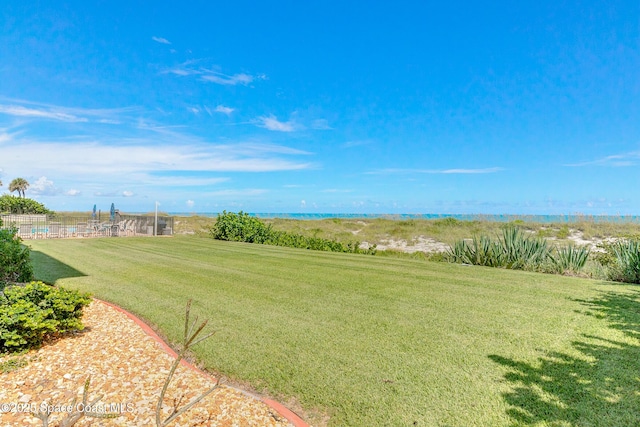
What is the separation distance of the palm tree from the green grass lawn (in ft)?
155

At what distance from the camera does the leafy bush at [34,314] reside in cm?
323

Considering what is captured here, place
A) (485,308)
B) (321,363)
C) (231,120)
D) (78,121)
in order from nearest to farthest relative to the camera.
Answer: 1. (321,363)
2. (485,308)
3. (78,121)
4. (231,120)

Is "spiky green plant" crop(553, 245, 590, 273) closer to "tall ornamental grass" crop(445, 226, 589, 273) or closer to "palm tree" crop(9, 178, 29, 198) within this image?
"tall ornamental grass" crop(445, 226, 589, 273)

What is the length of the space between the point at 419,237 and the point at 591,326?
19.1 metres

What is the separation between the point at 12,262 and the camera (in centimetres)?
514

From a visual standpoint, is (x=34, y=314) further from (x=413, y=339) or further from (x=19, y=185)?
(x=19, y=185)

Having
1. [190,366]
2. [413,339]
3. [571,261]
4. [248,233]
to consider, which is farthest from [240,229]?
[413,339]

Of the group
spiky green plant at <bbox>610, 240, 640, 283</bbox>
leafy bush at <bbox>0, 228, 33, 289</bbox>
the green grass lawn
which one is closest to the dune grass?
spiky green plant at <bbox>610, 240, 640, 283</bbox>

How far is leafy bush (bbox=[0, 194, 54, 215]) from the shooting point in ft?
95.9

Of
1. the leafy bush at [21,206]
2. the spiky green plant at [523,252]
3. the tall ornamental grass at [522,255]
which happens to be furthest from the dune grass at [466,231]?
the leafy bush at [21,206]

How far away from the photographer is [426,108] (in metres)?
24.1

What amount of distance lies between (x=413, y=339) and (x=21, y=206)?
39.2 metres

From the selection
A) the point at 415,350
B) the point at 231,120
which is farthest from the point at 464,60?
the point at 415,350

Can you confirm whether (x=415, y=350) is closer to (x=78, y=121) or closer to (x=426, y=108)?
(x=78, y=121)
